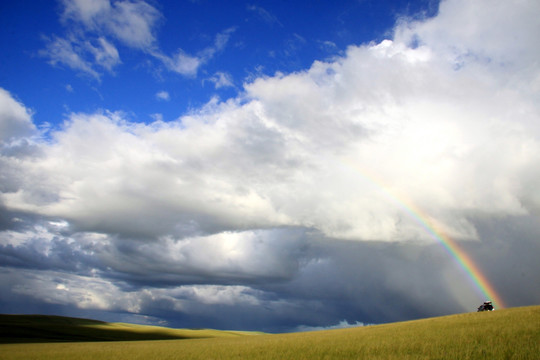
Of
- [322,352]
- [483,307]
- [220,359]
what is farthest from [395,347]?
[483,307]

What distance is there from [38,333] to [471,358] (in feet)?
368

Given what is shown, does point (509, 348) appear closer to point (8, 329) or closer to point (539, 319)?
point (539, 319)

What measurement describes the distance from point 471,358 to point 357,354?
6822mm

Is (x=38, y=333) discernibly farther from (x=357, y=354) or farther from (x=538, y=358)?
(x=538, y=358)

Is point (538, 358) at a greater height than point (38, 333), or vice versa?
point (538, 358)

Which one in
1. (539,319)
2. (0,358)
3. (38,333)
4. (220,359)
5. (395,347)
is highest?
(539,319)

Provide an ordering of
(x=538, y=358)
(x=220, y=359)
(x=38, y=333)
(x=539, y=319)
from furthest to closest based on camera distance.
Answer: (x=38, y=333) < (x=539, y=319) < (x=220, y=359) < (x=538, y=358)

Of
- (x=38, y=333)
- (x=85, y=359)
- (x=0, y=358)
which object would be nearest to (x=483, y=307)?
(x=85, y=359)

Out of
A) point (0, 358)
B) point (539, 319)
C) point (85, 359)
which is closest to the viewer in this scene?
point (539, 319)

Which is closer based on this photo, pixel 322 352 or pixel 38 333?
pixel 322 352

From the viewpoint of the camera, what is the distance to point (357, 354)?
21.9 m

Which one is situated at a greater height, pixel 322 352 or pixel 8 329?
pixel 322 352

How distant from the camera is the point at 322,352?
24.4m

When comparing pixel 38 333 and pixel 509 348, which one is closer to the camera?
pixel 509 348
